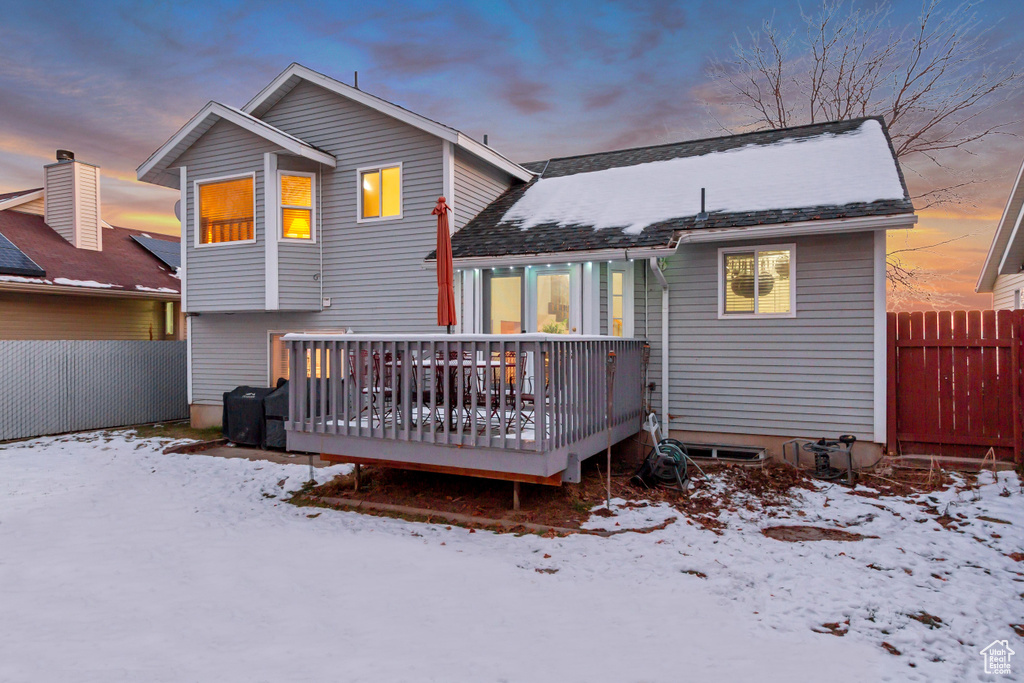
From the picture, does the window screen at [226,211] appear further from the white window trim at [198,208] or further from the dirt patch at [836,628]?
the dirt patch at [836,628]

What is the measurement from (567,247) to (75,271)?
41.8ft

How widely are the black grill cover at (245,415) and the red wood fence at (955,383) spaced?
30.7 feet

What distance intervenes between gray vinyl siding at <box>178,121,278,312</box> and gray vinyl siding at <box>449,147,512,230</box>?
3378 millimetres

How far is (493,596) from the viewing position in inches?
160

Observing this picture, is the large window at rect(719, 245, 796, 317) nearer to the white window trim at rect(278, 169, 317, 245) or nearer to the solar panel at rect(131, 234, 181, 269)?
the white window trim at rect(278, 169, 317, 245)

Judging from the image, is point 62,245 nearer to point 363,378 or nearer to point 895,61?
point 363,378

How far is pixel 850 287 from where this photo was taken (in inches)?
293

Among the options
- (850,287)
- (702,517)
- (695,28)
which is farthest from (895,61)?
(702,517)

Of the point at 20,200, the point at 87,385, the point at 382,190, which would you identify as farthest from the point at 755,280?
the point at 20,200

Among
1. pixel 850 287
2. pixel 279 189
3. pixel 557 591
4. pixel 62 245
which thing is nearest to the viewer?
pixel 557 591

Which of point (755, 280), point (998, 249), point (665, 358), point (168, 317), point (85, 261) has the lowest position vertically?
point (665, 358)

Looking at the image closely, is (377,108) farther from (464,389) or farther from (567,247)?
(464,389)

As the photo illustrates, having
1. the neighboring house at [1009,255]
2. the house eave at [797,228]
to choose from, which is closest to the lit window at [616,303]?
the house eave at [797,228]

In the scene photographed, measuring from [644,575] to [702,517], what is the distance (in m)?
1.53
